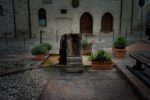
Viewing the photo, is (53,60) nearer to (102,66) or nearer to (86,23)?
(102,66)

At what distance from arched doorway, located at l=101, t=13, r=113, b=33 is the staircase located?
12.1 metres

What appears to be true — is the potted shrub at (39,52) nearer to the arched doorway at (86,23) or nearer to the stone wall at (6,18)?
the stone wall at (6,18)

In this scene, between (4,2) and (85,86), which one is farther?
(4,2)

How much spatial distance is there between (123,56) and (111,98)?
3582mm

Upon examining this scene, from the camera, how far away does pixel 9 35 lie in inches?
661

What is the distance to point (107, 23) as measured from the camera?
58.5ft

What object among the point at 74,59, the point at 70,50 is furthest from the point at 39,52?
the point at 74,59

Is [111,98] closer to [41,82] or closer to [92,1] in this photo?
[41,82]

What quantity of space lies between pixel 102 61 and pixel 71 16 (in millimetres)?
11643

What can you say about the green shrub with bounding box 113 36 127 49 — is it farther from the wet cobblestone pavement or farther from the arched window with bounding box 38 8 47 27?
the arched window with bounding box 38 8 47 27

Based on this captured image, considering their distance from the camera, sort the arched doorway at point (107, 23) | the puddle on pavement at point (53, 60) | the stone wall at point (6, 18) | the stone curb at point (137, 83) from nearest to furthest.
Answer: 1. the stone curb at point (137, 83)
2. the puddle on pavement at point (53, 60)
3. the stone wall at point (6, 18)
4. the arched doorway at point (107, 23)

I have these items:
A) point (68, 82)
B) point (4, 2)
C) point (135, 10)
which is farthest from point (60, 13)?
point (68, 82)

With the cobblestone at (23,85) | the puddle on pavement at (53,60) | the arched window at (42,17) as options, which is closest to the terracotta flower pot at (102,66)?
the puddle on pavement at (53,60)

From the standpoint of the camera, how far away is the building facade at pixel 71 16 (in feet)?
54.9
